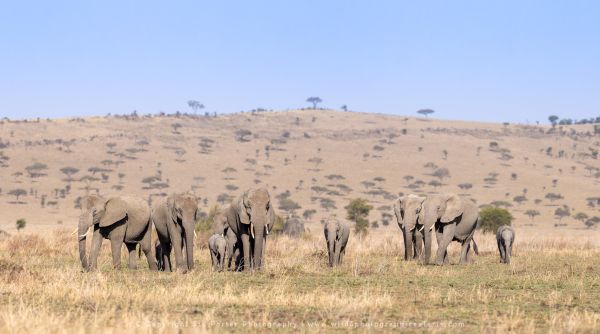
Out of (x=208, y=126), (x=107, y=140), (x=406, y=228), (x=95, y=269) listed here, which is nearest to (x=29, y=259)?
(x=95, y=269)

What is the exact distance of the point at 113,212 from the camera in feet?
68.8

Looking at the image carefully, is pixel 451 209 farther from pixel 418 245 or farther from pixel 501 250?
pixel 418 245

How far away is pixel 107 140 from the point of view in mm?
105750

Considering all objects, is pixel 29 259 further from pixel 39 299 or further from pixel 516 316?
pixel 516 316

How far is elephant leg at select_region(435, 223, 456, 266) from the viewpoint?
24.3m

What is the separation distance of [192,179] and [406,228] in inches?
2458

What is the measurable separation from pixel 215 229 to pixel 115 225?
3.03 m

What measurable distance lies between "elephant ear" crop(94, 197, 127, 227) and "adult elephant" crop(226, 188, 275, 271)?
8.40 feet

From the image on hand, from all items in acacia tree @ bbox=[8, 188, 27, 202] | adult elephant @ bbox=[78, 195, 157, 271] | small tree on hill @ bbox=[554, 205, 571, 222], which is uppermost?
adult elephant @ bbox=[78, 195, 157, 271]

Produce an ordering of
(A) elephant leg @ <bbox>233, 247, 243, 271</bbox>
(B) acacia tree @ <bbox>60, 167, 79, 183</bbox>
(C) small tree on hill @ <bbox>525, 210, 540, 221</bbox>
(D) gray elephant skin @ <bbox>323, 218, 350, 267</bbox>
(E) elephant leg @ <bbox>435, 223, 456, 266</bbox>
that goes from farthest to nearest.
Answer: (B) acacia tree @ <bbox>60, 167, 79, 183</bbox> < (C) small tree on hill @ <bbox>525, 210, 540, 221</bbox> < (E) elephant leg @ <bbox>435, 223, 456, 266</bbox> < (D) gray elephant skin @ <bbox>323, 218, 350, 267</bbox> < (A) elephant leg @ <bbox>233, 247, 243, 271</bbox>

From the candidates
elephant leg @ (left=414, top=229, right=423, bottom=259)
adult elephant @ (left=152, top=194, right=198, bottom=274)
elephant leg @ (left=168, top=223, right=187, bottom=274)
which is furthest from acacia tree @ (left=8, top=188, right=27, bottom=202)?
elephant leg @ (left=168, top=223, right=187, bottom=274)

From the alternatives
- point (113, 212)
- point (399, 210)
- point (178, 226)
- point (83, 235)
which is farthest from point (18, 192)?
point (178, 226)

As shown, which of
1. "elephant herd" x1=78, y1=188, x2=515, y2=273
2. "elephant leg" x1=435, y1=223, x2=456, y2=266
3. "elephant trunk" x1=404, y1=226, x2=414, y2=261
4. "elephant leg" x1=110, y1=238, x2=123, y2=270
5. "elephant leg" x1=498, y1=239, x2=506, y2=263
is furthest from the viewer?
"elephant trunk" x1=404, y1=226, x2=414, y2=261

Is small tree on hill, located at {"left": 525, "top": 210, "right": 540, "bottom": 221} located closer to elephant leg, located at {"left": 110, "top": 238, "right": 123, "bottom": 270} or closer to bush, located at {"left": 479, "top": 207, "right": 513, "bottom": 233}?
bush, located at {"left": 479, "top": 207, "right": 513, "bottom": 233}
